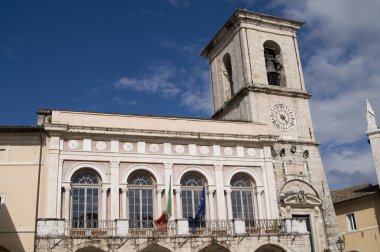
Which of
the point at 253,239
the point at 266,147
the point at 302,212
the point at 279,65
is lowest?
the point at 253,239

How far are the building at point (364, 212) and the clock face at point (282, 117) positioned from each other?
5161 mm

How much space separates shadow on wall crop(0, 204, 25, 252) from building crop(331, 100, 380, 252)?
62.8 feet

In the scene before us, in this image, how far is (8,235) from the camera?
63.6ft

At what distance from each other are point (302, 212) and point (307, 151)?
11.1 feet

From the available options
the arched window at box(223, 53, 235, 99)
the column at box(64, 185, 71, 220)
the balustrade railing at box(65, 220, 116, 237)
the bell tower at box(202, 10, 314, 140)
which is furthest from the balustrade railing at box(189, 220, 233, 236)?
the arched window at box(223, 53, 235, 99)

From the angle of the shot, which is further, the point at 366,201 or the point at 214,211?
the point at 366,201

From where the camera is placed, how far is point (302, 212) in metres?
24.2

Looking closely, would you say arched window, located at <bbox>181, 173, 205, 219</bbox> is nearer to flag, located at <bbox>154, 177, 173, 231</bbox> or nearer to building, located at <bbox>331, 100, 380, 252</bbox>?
flag, located at <bbox>154, 177, 173, 231</bbox>

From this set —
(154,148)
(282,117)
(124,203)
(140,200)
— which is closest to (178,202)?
(140,200)

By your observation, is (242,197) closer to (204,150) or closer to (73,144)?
(204,150)

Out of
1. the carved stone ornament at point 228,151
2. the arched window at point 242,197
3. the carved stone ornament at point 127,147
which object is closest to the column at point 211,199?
the arched window at point 242,197

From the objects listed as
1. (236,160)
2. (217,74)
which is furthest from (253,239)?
(217,74)

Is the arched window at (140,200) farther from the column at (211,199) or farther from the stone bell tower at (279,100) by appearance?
the stone bell tower at (279,100)

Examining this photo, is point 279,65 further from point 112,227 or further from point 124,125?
point 112,227
